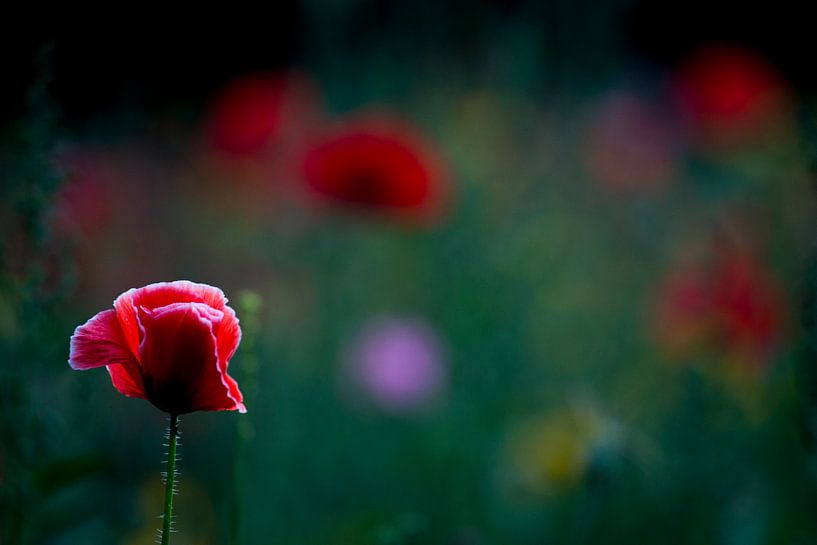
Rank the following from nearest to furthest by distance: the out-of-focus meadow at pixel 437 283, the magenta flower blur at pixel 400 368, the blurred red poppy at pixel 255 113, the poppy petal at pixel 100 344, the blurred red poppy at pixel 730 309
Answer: the poppy petal at pixel 100 344 → the out-of-focus meadow at pixel 437 283 → the blurred red poppy at pixel 730 309 → the magenta flower blur at pixel 400 368 → the blurred red poppy at pixel 255 113

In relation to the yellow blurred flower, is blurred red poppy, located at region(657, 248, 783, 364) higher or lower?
higher

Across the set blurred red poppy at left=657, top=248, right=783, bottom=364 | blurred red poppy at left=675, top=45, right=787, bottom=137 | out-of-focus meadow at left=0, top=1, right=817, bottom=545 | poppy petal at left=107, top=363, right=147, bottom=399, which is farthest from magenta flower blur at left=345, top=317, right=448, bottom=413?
poppy petal at left=107, top=363, right=147, bottom=399

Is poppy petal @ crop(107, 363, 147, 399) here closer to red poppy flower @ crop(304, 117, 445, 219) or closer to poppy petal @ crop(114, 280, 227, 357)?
poppy petal @ crop(114, 280, 227, 357)

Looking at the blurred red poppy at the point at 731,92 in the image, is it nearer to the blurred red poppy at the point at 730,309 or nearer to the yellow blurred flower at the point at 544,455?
the blurred red poppy at the point at 730,309

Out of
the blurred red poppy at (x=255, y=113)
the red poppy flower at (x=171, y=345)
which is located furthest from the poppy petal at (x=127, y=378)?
the blurred red poppy at (x=255, y=113)

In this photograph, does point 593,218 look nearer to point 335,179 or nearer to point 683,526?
point 335,179

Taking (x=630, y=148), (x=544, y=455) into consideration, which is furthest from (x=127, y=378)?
(x=630, y=148)

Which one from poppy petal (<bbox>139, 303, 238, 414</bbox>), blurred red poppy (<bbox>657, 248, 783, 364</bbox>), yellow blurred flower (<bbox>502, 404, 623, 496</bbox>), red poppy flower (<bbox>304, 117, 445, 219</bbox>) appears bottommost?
poppy petal (<bbox>139, 303, 238, 414</bbox>)
